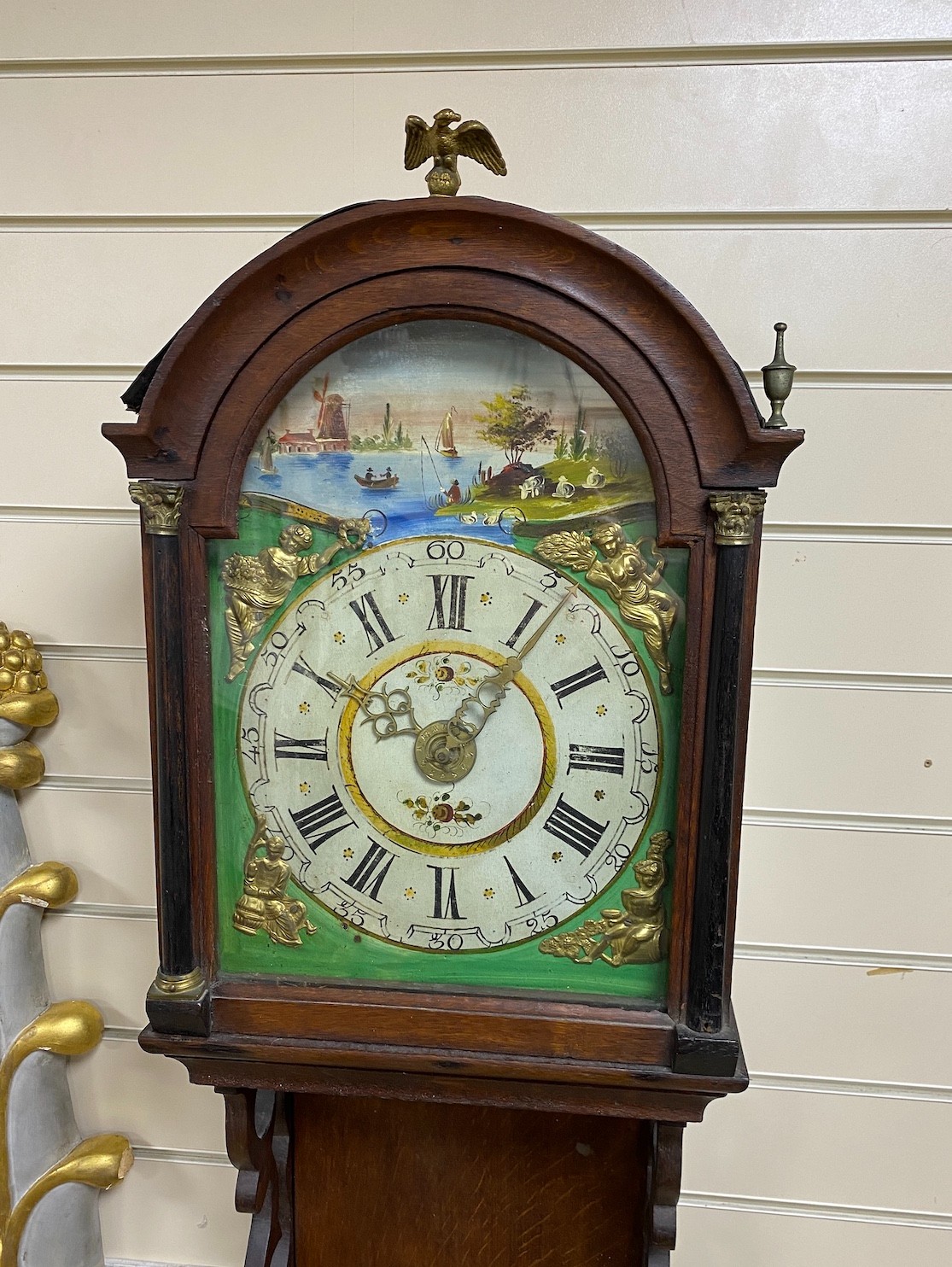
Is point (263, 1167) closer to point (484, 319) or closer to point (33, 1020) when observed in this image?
point (33, 1020)

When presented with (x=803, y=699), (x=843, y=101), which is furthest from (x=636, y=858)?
(x=843, y=101)

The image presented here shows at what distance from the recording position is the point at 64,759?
1262 millimetres

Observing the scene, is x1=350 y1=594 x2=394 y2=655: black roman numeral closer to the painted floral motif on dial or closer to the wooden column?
the painted floral motif on dial

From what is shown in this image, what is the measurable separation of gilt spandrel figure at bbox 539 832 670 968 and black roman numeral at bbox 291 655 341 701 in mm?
305

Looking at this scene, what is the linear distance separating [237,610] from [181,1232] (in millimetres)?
1046

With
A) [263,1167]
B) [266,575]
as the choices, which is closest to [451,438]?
[266,575]

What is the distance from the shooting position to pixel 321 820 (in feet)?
2.87

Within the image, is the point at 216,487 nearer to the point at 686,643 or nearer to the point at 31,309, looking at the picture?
the point at 686,643

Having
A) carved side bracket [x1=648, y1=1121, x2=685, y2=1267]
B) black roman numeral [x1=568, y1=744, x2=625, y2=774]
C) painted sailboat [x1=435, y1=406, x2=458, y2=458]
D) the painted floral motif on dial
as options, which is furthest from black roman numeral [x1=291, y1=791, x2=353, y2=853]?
carved side bracket [x1=648, y1=1121, x2=685, y2=1267]

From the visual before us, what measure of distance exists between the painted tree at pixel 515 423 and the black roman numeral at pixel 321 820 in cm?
36

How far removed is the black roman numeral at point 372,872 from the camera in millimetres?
871

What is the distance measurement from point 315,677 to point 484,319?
355 millimetres

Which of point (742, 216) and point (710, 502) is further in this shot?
point (742, 216)

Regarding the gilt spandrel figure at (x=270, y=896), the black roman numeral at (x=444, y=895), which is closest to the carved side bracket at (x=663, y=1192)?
the black roman numeral at (x=444, y=895)
